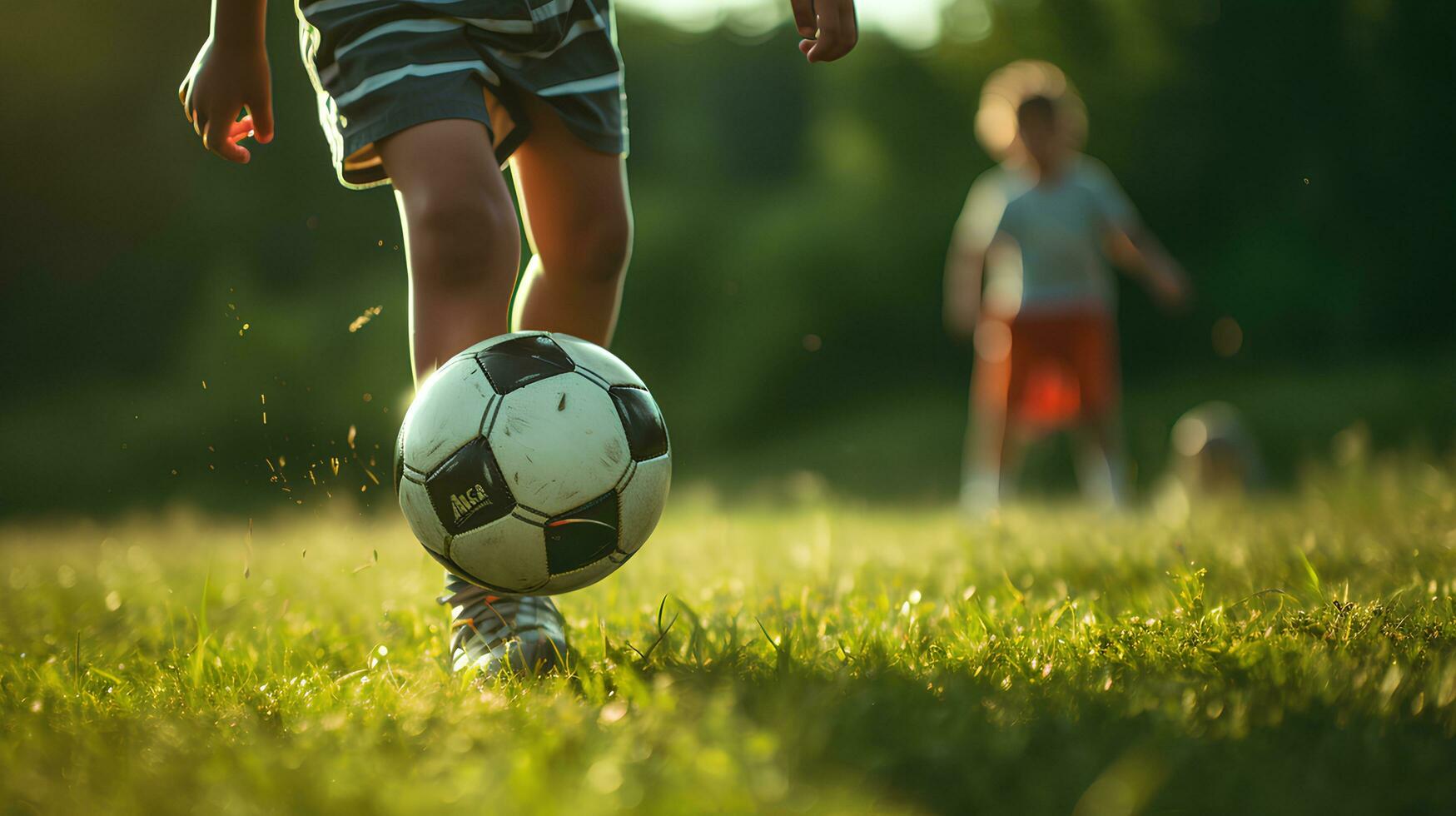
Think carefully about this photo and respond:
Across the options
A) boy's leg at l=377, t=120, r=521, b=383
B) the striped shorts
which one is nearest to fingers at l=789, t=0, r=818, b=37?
the striped shorts

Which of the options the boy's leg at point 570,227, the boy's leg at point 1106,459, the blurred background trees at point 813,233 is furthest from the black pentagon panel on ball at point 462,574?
the blurred background trees at point 813,233

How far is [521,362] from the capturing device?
1.92m

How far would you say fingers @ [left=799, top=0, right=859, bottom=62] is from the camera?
2.17 meters

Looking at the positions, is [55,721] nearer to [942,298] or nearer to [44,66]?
[942,298]

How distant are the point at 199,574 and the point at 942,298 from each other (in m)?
11.7

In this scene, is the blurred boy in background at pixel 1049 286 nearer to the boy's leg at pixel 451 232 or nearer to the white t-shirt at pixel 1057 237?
the white t-shirt at pixel 1057 237

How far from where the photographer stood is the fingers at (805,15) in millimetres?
2240

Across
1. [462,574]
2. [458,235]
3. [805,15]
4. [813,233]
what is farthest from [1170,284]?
[813,233]

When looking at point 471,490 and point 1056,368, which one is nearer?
point 471,490

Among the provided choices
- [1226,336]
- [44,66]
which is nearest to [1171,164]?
[1226,336]

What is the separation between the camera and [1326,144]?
9336 millimetres

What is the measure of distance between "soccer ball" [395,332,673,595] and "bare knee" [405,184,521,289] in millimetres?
190

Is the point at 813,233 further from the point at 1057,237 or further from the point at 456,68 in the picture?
the point at 456,68

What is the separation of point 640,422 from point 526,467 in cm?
23
